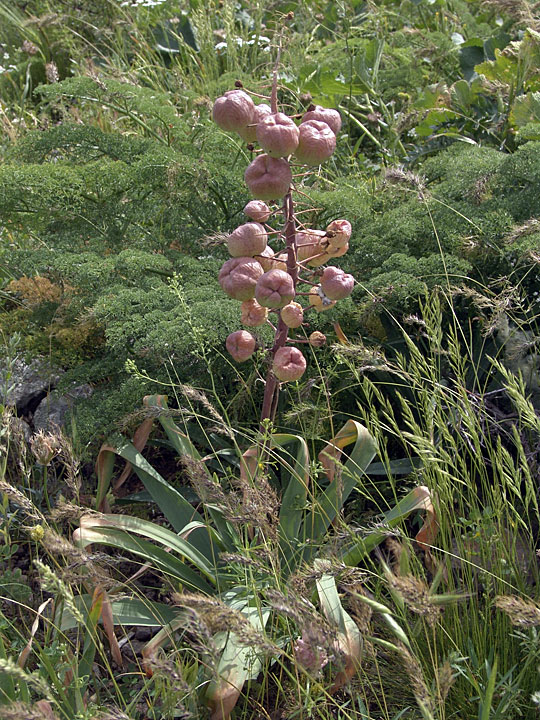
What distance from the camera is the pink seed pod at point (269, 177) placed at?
147 cm

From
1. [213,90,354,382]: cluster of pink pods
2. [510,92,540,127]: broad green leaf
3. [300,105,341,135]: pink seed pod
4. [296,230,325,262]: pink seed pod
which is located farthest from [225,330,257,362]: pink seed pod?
[510,92,540,127]: broad green leaf

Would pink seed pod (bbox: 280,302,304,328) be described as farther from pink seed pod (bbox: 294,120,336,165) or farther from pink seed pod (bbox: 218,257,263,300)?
pink seed pod (bbox: 294,120,336,165)

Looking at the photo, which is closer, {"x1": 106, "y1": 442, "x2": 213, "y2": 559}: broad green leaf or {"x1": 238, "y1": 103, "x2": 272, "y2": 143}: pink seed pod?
{"x1": 238, "y1": 103, "x2": 272, "y2": 143}: pink seed pod

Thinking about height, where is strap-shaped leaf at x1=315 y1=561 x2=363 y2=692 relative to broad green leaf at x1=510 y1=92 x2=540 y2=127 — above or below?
below

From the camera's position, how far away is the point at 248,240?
59.9 inches

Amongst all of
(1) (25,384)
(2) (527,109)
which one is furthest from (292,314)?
(2) (527,109)

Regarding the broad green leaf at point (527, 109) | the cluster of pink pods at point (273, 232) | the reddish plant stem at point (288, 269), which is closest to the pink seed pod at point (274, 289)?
the cluster of pink pods at point (273, 232)

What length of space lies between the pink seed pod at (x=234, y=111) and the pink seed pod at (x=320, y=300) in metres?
0.40

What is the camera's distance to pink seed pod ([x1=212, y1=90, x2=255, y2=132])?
148 centimetres

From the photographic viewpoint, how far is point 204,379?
1.95 m

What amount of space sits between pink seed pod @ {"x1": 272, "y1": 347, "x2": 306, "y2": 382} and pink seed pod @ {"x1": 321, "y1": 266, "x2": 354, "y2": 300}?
0.50ft

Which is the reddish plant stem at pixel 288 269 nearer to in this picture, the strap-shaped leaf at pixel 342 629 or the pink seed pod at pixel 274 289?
the pink seed pod at pixel 274 289

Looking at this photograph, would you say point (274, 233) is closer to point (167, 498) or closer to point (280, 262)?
point (280, 262)

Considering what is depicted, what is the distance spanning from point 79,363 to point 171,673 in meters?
1.35
